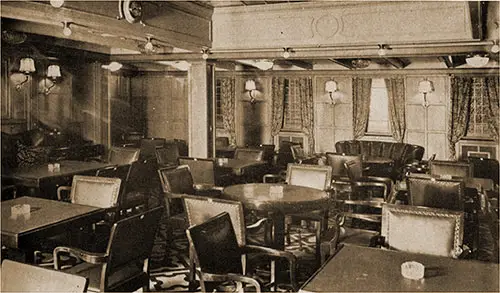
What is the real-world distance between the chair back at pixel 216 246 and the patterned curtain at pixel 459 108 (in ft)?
26.6

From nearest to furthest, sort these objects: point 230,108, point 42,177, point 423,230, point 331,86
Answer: point 423,230 < point 42,177 < point 331,86 < point 230,108

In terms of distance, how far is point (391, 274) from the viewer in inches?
96.0

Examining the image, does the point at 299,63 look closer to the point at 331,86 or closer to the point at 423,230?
the point at 331,86

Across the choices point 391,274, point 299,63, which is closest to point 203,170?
point 391,274

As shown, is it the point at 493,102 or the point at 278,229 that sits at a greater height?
the point at 493,102

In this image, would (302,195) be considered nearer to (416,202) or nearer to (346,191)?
(416,202)

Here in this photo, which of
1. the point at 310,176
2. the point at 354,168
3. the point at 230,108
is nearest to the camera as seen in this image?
the point at 310,176

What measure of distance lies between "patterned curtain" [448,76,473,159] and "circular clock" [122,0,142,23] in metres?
7.40

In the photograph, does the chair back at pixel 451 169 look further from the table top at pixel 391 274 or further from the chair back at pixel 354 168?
the table top at pixel 391 274

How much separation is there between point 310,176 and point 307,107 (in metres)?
6.32

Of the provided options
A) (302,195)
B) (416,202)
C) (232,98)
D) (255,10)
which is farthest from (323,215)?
(232,98)

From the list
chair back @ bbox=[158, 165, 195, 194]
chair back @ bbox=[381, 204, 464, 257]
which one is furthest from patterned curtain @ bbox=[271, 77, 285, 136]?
chair back @ bbox=[381, 204, 464, 257]

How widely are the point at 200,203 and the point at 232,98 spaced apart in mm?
8668

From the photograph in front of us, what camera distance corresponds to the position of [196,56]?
7.67m
